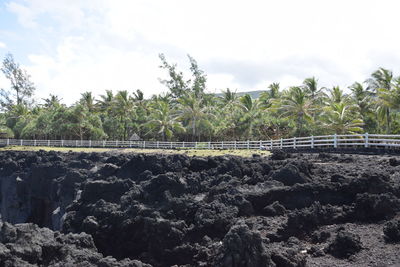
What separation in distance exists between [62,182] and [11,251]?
15519 mm

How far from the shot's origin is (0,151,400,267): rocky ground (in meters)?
7.50

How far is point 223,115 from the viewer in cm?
5903

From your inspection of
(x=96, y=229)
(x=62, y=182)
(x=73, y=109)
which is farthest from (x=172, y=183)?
(x=73, y=109)

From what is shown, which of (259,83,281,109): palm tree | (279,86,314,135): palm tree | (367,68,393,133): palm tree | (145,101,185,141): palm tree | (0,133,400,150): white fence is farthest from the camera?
(259,83,281,109): palm tree

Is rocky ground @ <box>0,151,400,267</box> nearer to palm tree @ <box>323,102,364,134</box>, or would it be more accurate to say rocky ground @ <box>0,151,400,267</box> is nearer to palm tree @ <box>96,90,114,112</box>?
palm tree @ <box>323,102,364,134</box>

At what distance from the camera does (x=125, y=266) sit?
7.12 metres

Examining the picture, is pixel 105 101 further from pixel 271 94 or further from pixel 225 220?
pixel 225 220

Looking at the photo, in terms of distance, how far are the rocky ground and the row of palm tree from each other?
82.8ft

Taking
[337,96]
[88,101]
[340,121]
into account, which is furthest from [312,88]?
[88,101]

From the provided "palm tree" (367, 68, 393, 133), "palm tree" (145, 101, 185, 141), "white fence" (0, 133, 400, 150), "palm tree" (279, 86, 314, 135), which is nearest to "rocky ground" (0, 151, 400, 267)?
"white fence" (0, 133, 400, 150)

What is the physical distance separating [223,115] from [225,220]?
48.9 meters

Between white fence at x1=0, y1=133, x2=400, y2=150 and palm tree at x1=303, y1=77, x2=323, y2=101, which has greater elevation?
palm tree at x1=303, y1=77, x2=323, y2=101

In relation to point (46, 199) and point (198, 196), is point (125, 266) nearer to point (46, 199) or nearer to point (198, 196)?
point (198, 196)

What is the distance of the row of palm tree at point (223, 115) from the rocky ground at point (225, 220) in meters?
25.2
